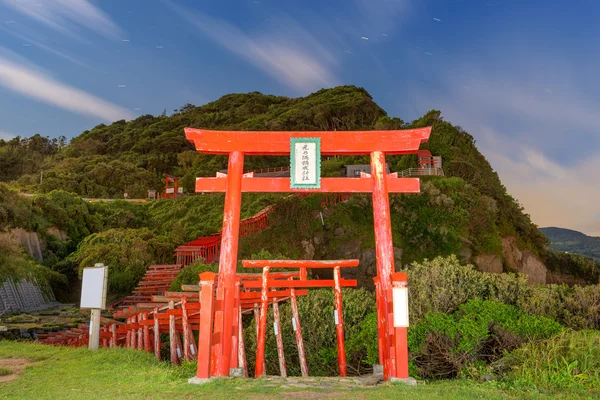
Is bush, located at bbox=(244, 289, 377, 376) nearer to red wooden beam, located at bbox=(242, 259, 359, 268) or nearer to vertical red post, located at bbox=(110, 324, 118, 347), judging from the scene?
red wooden beam, located at bbox=(242, 259, 359, 268)

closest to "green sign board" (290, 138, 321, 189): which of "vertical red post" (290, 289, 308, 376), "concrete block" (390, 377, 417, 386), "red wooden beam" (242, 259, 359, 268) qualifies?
"red wooden beam" (242, 259, 359, 268)

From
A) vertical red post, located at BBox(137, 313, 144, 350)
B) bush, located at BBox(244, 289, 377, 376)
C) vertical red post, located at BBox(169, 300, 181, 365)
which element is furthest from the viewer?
vertical red post, located at BBox(137, 313, 144, 350)

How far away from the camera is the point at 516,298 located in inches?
355

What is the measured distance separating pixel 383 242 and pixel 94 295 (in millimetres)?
6024

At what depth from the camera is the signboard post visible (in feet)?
30.8

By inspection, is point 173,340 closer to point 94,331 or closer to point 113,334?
point 94,331

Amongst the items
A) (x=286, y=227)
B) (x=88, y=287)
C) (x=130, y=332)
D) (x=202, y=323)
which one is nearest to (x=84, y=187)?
(x=286, y=227)

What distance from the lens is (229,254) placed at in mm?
7887

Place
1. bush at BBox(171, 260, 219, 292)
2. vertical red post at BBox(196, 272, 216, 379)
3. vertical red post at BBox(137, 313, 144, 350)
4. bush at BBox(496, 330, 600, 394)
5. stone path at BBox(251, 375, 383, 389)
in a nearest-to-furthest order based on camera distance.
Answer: bush at BBox(496, 330, 600, 394)
stone path at BBox(251, 375, 383, 389)
vertical red post at BBox(196, 272, 216, 379)
vertical red post at BBox(137, 313, 144, 350)
bush at BBox(171, 260, 219, 292)

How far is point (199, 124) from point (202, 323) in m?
62.3

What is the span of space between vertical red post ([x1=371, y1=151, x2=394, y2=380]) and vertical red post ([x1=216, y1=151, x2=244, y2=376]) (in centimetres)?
246

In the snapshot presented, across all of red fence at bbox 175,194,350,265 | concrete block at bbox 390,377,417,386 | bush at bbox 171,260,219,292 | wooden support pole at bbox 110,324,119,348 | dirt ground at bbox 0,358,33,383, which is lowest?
wooden support pole at bbox 110,324,119,348

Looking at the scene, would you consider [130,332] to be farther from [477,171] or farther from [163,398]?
[477,171]

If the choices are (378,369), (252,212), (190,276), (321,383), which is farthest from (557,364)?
(252,212)
